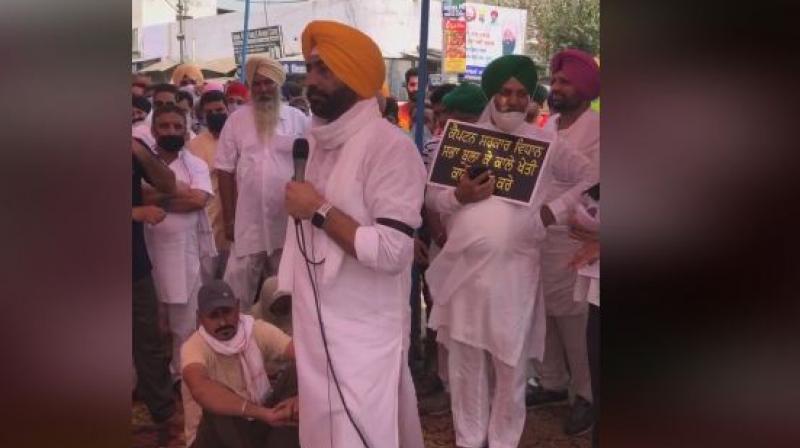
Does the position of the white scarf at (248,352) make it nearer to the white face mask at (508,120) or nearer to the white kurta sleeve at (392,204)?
the white kurta sleeve at (392,204)

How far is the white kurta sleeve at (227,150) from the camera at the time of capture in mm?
2030

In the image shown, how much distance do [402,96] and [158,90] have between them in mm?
560

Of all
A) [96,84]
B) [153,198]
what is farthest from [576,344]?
[96,84]

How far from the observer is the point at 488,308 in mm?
2129

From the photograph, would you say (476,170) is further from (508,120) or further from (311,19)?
(311,19)

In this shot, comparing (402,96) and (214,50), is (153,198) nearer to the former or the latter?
(214,50)

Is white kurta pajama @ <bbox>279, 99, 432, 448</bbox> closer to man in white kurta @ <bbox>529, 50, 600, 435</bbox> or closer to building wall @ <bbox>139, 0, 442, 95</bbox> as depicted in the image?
building wall @ <bbox>139, 0, 442, 95</bbox>

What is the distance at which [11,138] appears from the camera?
1456 mm

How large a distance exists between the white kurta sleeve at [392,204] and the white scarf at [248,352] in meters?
0.36

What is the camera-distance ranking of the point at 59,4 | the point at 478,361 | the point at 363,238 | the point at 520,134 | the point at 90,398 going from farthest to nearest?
the point at 478,361
the point at 520,134
the point at 363,238
the point at 90,398
the point at 59,4

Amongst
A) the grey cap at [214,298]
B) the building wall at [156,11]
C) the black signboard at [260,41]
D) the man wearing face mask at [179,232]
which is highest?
the building wall at [156,11]

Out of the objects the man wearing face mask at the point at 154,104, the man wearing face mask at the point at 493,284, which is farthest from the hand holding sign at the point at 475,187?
the man wearing face mask at the point at 154,104

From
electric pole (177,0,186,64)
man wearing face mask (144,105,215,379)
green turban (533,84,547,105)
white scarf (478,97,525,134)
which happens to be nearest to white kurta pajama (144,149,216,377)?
man wearing face mask (144,105,215,379)

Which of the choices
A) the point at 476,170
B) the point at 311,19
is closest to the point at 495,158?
the point at 476,170
